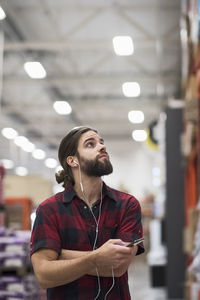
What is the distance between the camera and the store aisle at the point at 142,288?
9289mm

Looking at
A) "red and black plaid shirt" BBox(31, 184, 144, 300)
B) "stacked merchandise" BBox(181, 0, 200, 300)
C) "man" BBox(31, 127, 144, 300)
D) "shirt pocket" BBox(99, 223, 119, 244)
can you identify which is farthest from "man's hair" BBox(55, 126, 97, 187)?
"stacked merchandise" BBox(181, 0, 200, 300)

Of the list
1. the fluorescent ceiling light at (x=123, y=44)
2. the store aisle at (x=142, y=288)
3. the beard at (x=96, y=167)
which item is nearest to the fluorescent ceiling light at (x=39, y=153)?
the store aisle at (x=142, y=288)

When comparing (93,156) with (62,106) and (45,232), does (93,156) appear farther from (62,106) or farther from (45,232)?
(62,106)

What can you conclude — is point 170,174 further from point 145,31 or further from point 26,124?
point 26,124

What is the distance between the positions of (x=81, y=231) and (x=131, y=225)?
0.61ft

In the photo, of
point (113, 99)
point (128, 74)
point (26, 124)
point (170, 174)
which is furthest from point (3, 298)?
point (26, 124)

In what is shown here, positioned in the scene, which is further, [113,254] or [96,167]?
[96,167]

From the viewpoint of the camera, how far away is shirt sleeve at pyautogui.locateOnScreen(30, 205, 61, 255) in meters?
1.92

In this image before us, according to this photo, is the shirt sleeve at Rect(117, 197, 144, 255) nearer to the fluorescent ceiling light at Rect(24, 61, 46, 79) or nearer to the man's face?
the man's face

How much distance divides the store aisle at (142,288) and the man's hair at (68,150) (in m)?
7.02

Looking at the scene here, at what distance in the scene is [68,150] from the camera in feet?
6.86

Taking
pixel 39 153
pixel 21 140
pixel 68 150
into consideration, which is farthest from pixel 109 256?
pixel 39 153

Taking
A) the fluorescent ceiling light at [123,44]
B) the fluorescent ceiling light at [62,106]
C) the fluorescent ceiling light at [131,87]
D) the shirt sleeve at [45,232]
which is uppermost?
the fluorescent ceiling light at [131,87]

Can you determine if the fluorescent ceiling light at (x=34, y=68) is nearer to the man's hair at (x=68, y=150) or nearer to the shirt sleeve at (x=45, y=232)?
the man's hair at (x=68, y=150)
